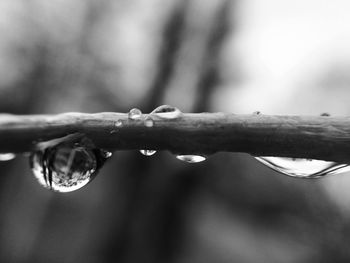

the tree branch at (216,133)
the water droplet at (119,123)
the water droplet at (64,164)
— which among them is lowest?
the water droplet at (64,164)

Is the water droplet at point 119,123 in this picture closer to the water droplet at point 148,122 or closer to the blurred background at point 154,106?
the water droplet at point 148,122

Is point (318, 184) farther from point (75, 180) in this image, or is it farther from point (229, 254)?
point (75, 180)

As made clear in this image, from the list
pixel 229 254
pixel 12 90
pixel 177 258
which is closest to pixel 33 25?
pixel 12 90

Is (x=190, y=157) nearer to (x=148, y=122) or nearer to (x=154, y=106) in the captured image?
(x=148, y=122)

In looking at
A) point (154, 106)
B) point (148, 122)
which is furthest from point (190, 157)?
point (154, 106)

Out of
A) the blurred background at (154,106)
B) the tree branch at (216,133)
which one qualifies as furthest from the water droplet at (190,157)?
the blurred background at (154,106)

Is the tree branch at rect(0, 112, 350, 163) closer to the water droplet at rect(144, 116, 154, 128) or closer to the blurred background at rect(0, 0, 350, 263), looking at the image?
the water droplet at rect(144, 116, 154, 128)
